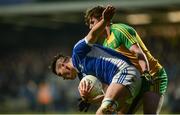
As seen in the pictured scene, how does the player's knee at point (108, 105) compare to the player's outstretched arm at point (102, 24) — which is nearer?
the player's outstretched arm at point (102, 24)

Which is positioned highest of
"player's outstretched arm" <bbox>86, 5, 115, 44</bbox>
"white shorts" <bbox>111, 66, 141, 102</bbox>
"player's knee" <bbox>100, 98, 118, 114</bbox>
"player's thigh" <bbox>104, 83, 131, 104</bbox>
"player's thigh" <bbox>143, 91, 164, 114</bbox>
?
"player's outstretched arm" <bbox>86, 5, 115, 44</bbox>

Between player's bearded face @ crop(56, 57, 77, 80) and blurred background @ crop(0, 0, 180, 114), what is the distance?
13656mm

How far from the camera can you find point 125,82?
31.1 feet

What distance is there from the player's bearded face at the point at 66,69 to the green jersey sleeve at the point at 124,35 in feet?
2.14

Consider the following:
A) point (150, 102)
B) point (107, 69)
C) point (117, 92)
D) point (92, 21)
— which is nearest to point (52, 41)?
point (150, 102)

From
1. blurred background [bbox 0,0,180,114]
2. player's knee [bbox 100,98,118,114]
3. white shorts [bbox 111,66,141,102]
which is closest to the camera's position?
player's knee [bbox 100,98,118,114]

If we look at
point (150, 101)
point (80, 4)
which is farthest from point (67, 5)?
point (150, 101)

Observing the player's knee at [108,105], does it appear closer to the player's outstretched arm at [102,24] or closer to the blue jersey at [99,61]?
the blue jersey at [99,61]

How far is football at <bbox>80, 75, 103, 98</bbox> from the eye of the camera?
31.4ft

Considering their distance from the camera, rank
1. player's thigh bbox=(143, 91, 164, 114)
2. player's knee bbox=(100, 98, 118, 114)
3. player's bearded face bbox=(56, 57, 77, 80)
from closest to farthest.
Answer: player's knee bbox=(100, 98, 118, 114) < player's bearded face bbox=(56, 57, 77, 80) < player's thigh bbox=(143, 91, 164, 114)

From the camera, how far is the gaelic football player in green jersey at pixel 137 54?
9688mm

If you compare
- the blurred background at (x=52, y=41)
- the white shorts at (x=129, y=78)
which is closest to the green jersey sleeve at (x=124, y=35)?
the white shorts at (x=129, y=78)

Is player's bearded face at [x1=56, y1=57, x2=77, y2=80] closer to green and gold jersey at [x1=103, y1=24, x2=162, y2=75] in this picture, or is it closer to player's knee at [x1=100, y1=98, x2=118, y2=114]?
green and gold jersey at [x1=103, y1=24, x2=162, y2=75]

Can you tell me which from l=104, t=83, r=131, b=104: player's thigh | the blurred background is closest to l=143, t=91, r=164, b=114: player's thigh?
l=104, t=83, r=131, b=104: player's thigh
